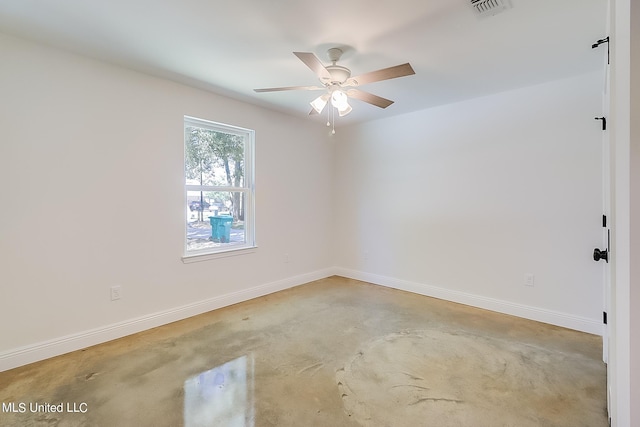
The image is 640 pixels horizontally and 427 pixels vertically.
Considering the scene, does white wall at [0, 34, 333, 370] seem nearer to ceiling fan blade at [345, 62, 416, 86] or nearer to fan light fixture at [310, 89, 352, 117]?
fan light fixture at [310, 89, 352, 117]

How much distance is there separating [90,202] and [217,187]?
126 centimetres

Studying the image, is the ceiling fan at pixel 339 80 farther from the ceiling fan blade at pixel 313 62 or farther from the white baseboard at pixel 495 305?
the white baseboard at pixel 495 305

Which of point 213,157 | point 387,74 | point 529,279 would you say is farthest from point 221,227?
point 529,279

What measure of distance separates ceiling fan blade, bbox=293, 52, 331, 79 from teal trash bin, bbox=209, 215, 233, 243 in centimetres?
215

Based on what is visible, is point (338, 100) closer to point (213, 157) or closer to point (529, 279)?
point (213, 157)

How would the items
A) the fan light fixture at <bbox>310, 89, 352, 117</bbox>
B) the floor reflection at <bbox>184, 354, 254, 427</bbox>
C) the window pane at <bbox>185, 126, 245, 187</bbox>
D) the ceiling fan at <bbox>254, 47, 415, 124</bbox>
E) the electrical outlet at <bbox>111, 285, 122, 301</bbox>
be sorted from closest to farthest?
the floor reflection at <bbox>184, 354, 254, 427</bbox> < the ceiling fan at <bbox>254, 47, 415, 124</bbox> < the fan light fixture at <bbox>310, 89, 352, 117</bbox> < the electrical outlet at <bbox>111, 285, 122, 301</bbox> < the window pane at <bbox>185, 126, 245, 187</bbox>

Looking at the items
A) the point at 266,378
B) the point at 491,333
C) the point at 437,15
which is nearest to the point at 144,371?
the point at 266,378

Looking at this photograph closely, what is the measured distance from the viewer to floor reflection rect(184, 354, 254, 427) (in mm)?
1745

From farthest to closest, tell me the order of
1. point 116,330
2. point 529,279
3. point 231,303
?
point 231,303, point 529,279, point 116,330

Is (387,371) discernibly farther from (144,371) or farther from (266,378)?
(144,371)

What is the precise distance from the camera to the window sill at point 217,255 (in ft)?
10.9

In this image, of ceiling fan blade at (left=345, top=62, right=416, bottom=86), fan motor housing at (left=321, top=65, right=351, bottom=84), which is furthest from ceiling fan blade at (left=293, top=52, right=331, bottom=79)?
ceiling fan blade at (left=345, top=62, right=416, bottom=86)

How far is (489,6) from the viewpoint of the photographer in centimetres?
187

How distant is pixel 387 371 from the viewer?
2242mm
